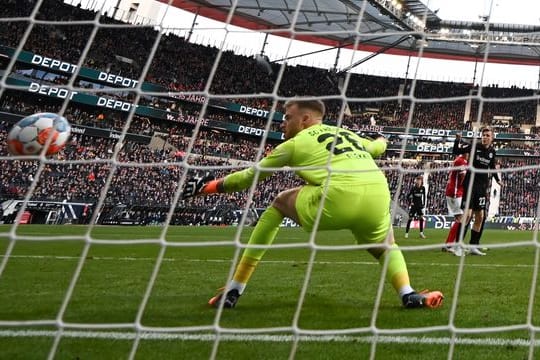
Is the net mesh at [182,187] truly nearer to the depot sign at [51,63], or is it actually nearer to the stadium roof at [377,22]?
the depot sign at [51,63]

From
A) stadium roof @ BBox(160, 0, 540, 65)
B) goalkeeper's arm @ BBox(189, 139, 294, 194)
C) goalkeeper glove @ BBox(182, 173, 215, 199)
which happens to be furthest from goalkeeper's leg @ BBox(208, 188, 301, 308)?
stadium roof @ BBox(160, 0, 540, 65)

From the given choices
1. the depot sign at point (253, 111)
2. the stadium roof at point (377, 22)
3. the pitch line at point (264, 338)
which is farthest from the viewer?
the depot sign at point (253, 111)

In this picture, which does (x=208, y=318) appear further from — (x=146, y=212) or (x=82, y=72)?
(x=82, y=72)

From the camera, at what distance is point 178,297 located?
11.7ft

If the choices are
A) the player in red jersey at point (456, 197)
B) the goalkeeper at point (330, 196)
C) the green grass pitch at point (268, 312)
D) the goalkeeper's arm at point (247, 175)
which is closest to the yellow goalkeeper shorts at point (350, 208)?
the goalkeeper at point (330, 196)

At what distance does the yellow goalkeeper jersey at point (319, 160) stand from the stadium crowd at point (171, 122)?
39.5ft

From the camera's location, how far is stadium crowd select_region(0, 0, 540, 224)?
1852 cm

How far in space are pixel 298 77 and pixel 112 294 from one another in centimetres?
2940

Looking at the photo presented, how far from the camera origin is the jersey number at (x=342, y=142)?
314cm

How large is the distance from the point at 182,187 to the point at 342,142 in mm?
1121

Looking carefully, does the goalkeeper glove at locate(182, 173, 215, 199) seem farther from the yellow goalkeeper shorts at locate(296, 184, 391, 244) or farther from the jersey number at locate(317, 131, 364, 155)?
the jersey number at locate(317, 131, 364, 155)

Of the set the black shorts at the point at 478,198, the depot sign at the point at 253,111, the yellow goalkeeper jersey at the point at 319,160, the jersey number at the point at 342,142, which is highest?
the depot sign at the point at 253,111

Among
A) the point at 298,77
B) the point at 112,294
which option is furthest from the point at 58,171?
the point at 298,77

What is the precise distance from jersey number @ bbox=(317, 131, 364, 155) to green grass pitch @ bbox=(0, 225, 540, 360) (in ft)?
2.53
